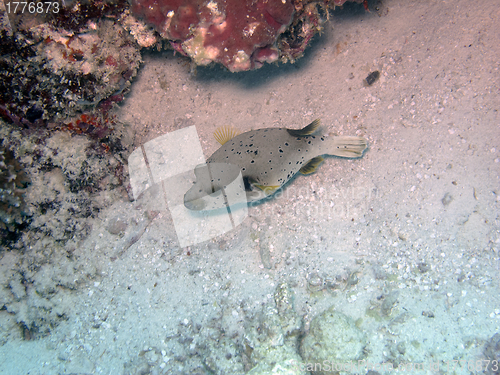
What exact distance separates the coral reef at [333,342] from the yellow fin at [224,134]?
2824mm

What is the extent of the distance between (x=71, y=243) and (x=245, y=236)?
2618 millimetres

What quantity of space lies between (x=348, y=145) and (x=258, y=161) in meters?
1.42

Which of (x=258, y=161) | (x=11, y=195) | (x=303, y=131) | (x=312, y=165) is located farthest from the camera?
(x=312, y=165)

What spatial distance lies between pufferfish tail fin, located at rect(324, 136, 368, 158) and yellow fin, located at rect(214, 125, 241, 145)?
1.48 metres

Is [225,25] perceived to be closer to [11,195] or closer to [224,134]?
[224,134]

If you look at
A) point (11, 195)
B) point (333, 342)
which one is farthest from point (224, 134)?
→ point (333, 342)

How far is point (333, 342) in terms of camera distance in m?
3.09

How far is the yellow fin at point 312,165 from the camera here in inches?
163

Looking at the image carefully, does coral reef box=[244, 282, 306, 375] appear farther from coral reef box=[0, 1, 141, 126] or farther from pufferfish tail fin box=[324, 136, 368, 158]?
coral reef box=[0, 1, 141, 126]

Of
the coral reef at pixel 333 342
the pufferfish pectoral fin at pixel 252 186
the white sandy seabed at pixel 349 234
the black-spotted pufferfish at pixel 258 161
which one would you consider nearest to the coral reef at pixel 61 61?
the white sandy seabed at pixel 349 234

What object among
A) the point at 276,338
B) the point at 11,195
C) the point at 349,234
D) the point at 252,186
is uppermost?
the point at 11,195

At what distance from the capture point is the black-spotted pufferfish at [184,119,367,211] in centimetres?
373

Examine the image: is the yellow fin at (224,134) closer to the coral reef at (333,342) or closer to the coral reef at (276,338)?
the coral reef at (276,338)

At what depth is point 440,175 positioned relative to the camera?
382 centimetres
